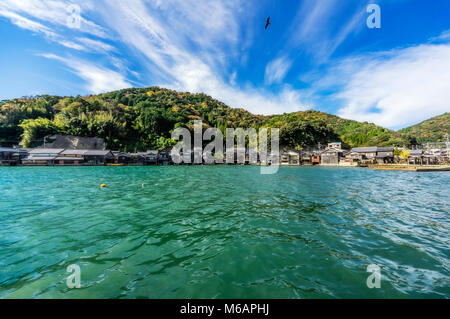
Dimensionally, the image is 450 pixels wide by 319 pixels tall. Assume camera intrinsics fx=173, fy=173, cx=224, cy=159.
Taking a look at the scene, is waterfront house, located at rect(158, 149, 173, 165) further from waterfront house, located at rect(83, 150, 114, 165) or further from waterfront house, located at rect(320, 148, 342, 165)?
waterfront house, located at rect(320, 148, 342, 165)

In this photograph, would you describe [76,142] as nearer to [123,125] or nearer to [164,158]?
[123,125]

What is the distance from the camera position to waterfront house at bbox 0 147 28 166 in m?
43.5

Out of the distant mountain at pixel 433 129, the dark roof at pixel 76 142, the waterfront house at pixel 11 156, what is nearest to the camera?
the waterfront house at pixel 11 156

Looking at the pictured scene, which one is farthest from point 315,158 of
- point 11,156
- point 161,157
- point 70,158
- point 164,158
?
point 11,156

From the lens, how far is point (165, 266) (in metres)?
3.74

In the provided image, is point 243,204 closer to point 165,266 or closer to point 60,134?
point 165,266

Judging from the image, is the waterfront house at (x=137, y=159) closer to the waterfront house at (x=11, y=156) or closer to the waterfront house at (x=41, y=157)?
the waterfront house at (x=41, y=157)

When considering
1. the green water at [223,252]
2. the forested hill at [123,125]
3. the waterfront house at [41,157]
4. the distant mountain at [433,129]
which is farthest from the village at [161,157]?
the distant mountain at [433,129]

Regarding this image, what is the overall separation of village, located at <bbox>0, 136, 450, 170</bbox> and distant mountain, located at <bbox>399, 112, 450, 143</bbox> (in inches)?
2372

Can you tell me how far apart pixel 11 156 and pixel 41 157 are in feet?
21.5

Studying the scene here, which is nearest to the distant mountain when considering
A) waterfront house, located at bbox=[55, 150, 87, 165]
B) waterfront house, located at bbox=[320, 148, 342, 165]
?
waterfront house, located at bbox=[320, 148, 342, 165]

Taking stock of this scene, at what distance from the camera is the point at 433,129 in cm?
11156

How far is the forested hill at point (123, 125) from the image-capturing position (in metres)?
59.9

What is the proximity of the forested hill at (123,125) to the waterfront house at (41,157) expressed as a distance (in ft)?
40.3
